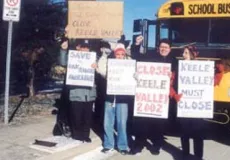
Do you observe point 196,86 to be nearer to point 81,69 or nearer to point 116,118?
point 116,118

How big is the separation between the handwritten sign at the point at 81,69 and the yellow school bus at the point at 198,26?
6.88 ft

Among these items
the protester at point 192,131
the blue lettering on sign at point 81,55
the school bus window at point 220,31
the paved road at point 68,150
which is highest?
the school bus window at point 220,31

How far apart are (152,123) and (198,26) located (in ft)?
9.04

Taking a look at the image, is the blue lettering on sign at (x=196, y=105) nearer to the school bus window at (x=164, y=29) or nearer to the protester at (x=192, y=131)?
the protester at (x=192, y=131)

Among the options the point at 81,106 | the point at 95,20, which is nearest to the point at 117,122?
the point at 81,106

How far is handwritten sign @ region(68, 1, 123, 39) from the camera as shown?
26.6 ft

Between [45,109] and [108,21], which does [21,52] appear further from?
[108,21]

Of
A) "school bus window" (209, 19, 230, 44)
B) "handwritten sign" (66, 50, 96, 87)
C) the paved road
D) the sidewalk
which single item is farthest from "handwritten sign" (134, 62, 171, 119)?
"school bus window" (209, 19, 230, 44)

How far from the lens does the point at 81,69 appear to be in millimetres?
7742

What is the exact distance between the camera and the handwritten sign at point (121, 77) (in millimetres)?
7254

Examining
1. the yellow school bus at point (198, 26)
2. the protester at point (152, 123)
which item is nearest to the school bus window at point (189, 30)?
the yellow school bus at point (198, 26)

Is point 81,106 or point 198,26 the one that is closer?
point 81,106

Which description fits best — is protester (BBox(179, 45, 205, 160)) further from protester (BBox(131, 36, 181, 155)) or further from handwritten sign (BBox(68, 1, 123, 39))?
handwritten sign (BBox(68, 1, 123, 39))

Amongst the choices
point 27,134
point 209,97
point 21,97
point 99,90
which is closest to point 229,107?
point 209,97
